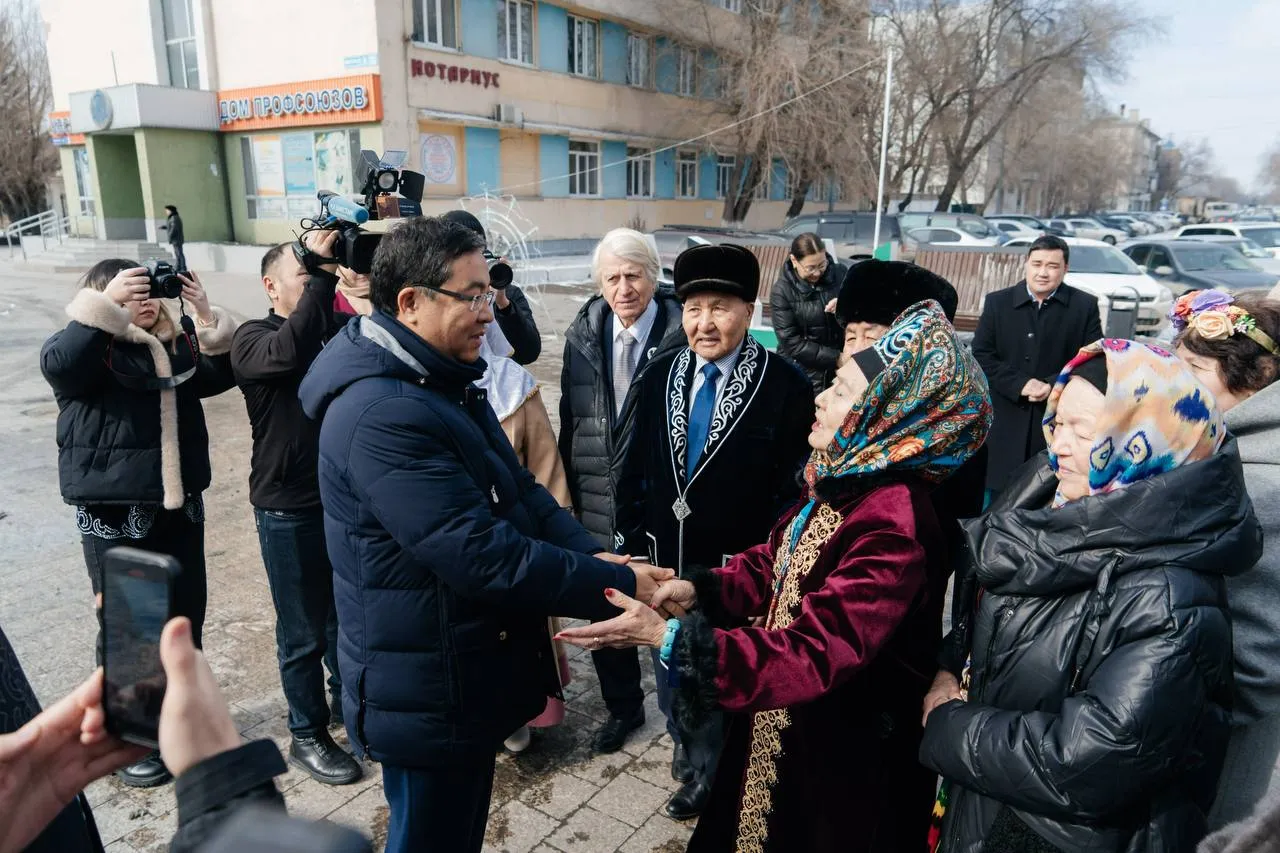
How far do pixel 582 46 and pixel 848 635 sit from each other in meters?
26.1

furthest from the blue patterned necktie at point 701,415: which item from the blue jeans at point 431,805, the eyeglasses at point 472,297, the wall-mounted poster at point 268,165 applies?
the wall-mounted poster at point 268,165

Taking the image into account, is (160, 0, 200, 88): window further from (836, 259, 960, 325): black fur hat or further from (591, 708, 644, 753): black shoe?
(836, 259, 960, 325): black fur hat

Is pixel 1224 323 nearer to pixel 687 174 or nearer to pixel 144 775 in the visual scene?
pixel 144 775

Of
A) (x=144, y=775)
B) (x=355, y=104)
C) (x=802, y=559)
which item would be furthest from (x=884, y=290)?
(x=355, y=104)

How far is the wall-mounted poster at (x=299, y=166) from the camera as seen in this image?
21.2 metres

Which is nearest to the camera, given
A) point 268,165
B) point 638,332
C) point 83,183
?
point 638,332

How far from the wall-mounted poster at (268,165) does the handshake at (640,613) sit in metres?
22.6

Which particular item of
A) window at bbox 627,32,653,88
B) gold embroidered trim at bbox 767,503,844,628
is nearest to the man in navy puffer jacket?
gold embroidered trim at bbox 767,503,844,628

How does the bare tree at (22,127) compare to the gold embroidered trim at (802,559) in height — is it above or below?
above

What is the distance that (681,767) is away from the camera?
327 centimetres

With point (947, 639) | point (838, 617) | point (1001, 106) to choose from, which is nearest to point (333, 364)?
point (838, 617)

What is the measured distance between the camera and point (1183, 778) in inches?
68.8

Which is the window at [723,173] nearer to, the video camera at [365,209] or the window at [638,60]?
the window at [638,60]

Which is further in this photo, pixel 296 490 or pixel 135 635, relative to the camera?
pixel 296 490
